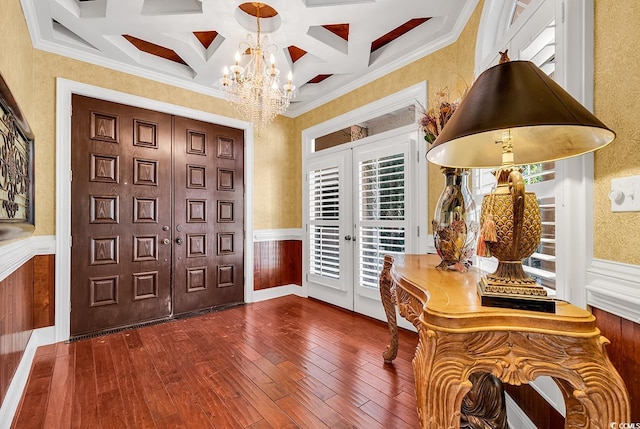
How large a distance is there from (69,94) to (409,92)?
3318 mm

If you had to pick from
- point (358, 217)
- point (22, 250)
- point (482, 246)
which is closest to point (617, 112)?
point (482, 246)

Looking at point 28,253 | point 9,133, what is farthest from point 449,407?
point 28,253

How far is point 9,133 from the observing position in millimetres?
1625

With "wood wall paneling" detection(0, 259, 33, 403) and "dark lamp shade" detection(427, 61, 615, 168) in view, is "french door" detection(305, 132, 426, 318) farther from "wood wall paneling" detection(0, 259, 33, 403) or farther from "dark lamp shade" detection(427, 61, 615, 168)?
"wood wall paneling" detection(0, 259, 33, 403)

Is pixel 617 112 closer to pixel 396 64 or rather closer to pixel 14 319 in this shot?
pixel 396 64

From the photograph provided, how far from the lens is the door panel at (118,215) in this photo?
2830mm

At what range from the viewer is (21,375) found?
6.43ft

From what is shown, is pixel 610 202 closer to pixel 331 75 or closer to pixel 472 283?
pixel 472 283

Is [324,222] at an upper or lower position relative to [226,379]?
upper

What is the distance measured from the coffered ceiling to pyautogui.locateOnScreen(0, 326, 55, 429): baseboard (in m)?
2.60

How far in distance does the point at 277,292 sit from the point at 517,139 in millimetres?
3634

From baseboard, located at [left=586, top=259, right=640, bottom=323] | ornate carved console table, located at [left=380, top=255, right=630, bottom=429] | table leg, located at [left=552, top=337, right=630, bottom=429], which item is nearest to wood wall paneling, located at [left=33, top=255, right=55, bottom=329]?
ornate carved console table, located at [left=380, top=255, right=630, bottom=429]

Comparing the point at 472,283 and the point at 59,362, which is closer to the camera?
the point at 472,283

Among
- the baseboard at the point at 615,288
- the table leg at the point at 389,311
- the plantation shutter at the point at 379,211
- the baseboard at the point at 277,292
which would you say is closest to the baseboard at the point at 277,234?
the baseboard at the point at 277,292
